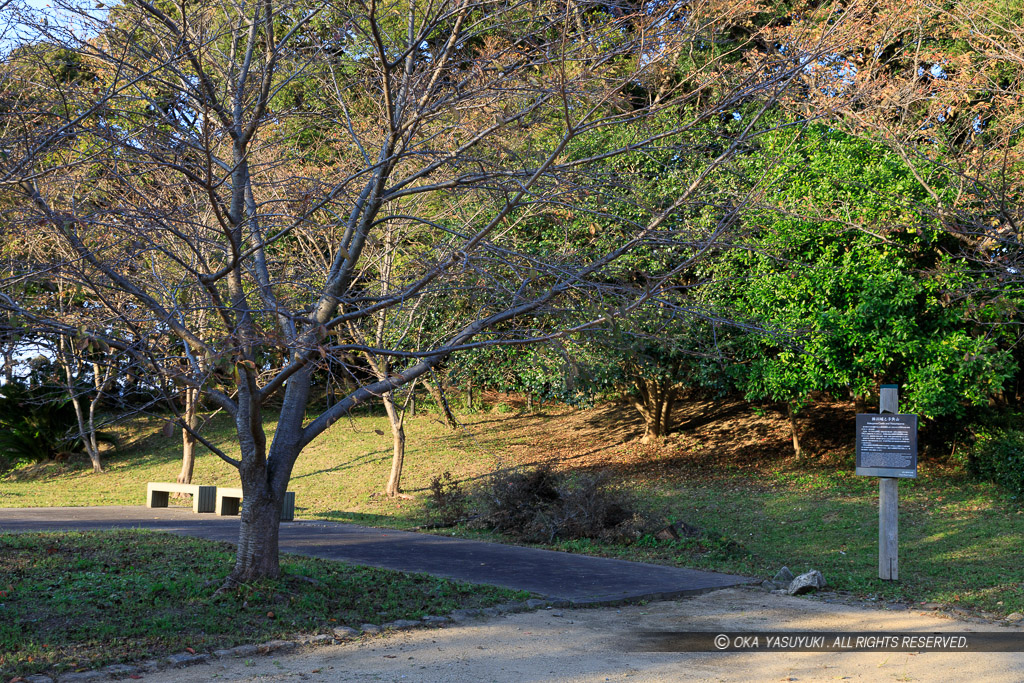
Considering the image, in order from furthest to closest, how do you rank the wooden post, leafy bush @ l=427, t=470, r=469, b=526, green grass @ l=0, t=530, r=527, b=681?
leafy bush @ l=427, t=470, r=469, b=526 < the wooden post < green grass @ l=0, t=530, r=527, b=681

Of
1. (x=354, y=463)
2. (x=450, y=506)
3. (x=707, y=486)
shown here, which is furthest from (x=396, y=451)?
(x=707, y=486)

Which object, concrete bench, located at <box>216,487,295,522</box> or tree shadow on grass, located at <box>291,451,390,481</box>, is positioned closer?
concrete bench, located at <box>216,487,295,522</box>

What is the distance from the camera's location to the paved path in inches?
319

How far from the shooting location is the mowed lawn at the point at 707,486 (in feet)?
32.5

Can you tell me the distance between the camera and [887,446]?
9180mm

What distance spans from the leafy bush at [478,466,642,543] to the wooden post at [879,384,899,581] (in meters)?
2.95

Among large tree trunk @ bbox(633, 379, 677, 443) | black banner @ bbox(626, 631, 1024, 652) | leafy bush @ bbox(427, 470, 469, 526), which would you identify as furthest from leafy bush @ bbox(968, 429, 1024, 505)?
leafy bush @ bbox(427, 470, 469, 526)

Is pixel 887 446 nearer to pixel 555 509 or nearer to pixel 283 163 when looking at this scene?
pixel 555 509

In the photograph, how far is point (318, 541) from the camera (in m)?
10.4

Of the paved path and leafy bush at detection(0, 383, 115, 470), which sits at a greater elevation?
leafy bush at detection(0, 383, 115, 470)

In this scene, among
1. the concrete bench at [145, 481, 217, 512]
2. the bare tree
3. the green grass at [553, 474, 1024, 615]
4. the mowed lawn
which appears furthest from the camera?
the concrete bench at [145, 481, 217, 512]

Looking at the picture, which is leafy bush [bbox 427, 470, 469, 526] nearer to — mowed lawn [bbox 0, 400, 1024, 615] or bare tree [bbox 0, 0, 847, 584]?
mowed lawn [bbox 0, 400, 1024, 615]

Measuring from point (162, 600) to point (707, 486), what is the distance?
423 inches

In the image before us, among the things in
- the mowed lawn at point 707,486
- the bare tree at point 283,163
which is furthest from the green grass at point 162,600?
the mowed lawn at point 707,486
